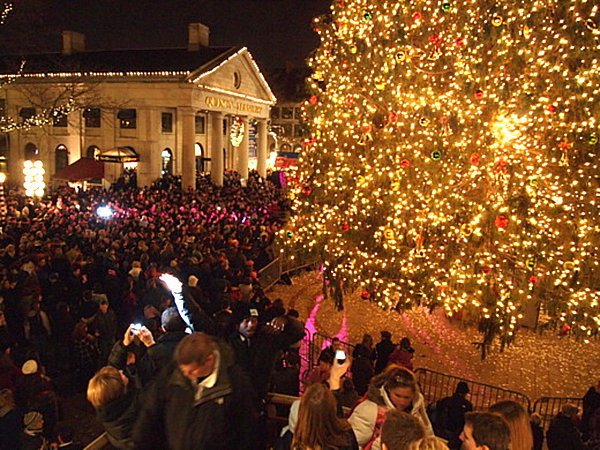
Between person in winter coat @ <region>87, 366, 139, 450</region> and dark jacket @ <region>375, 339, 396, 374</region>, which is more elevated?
person in winter coat @ <region>87, 366, 139, 450</region>

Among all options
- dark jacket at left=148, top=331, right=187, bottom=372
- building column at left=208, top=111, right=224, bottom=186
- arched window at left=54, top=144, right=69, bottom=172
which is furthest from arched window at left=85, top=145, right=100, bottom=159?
dark jacket at left=148, top=331, right=187, bottom=372

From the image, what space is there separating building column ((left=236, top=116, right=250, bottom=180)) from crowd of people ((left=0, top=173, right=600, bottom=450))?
81.6 feet

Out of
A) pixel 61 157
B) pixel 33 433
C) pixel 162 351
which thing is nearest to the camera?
pixel 33 433

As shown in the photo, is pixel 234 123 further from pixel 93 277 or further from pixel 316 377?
pixel 316 377

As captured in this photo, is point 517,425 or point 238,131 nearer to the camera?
point 517,425

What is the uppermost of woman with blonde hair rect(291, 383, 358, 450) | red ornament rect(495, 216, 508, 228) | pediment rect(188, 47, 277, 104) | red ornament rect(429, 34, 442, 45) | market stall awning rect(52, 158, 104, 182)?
pediment rect(188, 47, 277, 104)

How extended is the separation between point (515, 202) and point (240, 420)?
678cm

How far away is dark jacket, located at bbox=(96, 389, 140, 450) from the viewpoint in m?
3.69

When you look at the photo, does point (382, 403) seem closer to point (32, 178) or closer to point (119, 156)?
point (32, 178)

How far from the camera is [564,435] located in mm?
5465

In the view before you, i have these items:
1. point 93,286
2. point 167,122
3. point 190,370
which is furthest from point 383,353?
point 167,122

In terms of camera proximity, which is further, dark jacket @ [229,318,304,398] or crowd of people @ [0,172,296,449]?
crowd of people @ [0,172,296,449]

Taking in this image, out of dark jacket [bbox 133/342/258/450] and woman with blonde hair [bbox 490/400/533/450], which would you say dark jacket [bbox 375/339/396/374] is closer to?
woman with blonde hair [bbox 490/400/533/450]

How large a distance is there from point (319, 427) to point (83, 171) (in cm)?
3121
